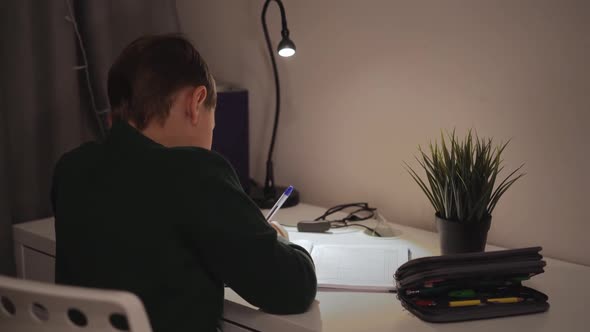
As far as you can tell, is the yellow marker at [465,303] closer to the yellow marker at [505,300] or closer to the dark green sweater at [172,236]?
the yellow marker at [505,300]

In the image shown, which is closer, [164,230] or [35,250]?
[164,230]

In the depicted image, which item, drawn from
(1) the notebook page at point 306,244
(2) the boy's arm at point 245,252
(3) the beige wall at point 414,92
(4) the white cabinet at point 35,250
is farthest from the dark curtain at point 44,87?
(2) the boy's arm at point 245,252

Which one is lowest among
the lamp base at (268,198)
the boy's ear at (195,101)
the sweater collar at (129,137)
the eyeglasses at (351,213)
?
the eyeglasses at (351,213)

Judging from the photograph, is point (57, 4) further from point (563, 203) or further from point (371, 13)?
point (563, 203)

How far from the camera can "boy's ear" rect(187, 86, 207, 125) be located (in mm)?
1169

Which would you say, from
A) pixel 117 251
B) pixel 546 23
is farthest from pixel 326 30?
pixel 117 251

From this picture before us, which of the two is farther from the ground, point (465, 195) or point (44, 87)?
point (44, 87)

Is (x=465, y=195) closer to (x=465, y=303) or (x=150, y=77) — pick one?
(x=465, y=303)

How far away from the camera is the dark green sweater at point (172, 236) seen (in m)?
1.01

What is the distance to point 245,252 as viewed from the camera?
1.02 m

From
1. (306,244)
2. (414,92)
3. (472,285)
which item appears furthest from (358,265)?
(414,92)

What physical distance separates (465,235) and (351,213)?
1.53 feet

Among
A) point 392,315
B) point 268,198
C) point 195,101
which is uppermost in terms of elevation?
point 195,101

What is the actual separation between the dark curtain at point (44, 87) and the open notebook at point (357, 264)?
794 mm
